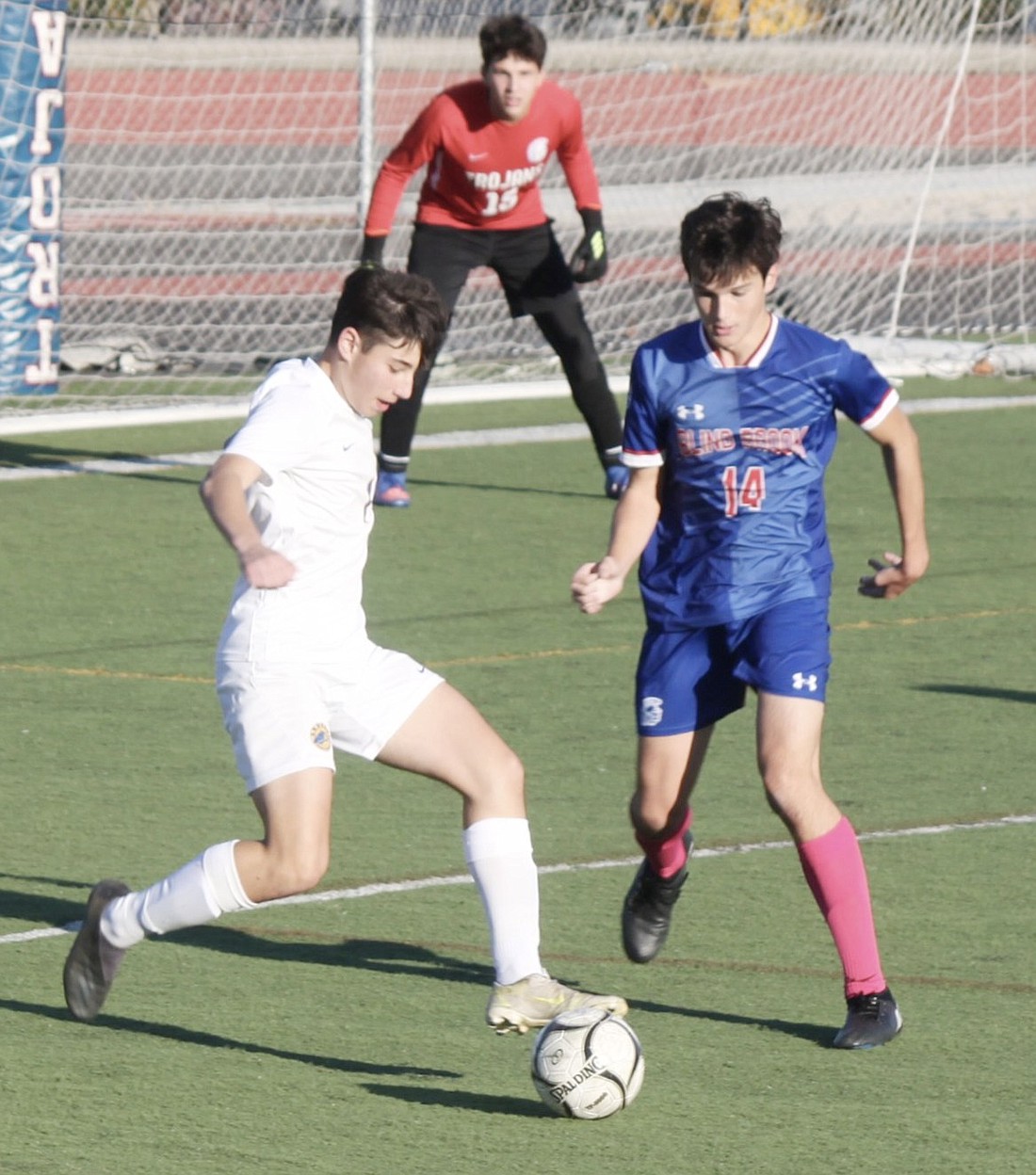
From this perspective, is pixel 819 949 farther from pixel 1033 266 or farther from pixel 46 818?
pixel 1033 266

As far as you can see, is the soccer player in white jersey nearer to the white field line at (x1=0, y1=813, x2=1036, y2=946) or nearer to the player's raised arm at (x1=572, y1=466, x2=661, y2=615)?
the player's raised arm at (x1=572, y1=466, x2=661, y2=615)

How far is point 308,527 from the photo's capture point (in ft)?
16.3

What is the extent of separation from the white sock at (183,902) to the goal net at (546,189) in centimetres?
1125

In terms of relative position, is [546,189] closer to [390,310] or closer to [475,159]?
[475,159]

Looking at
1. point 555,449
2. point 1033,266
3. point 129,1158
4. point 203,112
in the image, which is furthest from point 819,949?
point 1033,266

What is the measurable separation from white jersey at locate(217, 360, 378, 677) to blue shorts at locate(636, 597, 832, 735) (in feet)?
2.50

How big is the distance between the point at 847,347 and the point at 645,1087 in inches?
65.9

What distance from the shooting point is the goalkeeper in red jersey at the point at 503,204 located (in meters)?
11.3

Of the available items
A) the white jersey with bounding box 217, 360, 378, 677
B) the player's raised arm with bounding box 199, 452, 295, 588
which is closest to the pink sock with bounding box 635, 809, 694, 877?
the white jersey with bounding box 217, 360, 378, 677

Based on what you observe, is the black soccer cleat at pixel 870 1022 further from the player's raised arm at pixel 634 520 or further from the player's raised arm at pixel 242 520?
the player's raised arm at pixel 242 520

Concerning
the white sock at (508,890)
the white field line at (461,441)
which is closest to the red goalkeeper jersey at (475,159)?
the white field line at (461,441)

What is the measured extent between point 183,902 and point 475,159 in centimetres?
681

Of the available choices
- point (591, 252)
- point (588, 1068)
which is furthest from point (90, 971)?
point (591, 252)

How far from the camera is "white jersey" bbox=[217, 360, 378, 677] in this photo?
492 centimetres
